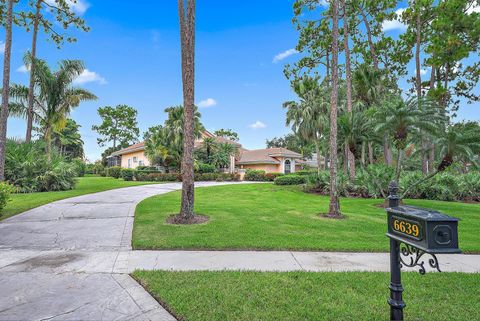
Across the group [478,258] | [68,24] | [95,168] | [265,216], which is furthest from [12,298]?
[95,168]

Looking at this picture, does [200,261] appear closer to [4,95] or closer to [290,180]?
[4,95]

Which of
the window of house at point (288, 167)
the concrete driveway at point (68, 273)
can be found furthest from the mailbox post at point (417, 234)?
the window of house at point (288, 167)

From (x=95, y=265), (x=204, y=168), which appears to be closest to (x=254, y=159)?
(x=204, y=168)

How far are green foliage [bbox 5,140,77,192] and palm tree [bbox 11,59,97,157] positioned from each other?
1344 mm

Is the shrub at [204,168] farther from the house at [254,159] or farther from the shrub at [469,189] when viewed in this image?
the shrub at [469,189]

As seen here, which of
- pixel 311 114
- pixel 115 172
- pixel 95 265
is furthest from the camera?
pixel 115 172

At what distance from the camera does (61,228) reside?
7.01 metres

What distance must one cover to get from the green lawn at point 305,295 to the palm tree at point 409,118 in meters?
7.62

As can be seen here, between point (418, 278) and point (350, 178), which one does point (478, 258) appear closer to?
point (418, 278)

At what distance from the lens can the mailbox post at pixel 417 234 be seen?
6.10 feet

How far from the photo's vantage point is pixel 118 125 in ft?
168

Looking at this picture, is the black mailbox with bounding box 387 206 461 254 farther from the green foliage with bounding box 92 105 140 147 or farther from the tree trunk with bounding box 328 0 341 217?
the green foliage with bounding box 92 105 140 147

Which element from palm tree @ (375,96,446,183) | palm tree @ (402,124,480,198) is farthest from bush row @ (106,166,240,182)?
palm tree @ (402,124,480,198)

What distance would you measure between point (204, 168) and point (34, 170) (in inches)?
631
